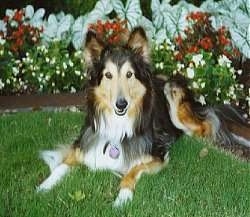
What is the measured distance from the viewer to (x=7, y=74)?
6.96 metres

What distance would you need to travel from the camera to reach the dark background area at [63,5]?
297 inches

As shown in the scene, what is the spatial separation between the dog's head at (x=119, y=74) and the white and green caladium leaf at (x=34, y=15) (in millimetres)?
2597

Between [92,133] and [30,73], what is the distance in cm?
213

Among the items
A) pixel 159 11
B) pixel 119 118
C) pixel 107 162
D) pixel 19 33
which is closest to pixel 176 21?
pixel 159 11

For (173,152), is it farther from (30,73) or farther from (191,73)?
(30,73)

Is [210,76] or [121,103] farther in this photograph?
[210,76]

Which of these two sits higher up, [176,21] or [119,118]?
[119,118]

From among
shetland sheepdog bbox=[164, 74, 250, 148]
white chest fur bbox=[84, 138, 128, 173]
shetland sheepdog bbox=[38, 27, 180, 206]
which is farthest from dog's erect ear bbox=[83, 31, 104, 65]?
shetland sheepdog bbox=[164, 74, 250, 148]

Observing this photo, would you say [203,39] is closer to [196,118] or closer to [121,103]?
[196,118]

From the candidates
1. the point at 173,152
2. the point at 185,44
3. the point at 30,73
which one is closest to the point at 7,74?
the point at 30,73

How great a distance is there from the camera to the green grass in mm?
4383

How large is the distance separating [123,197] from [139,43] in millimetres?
1070

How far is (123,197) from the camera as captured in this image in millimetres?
4527

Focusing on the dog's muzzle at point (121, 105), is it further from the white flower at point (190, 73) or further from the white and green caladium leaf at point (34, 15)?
the white and green caladium leaf at point (34, 15)
